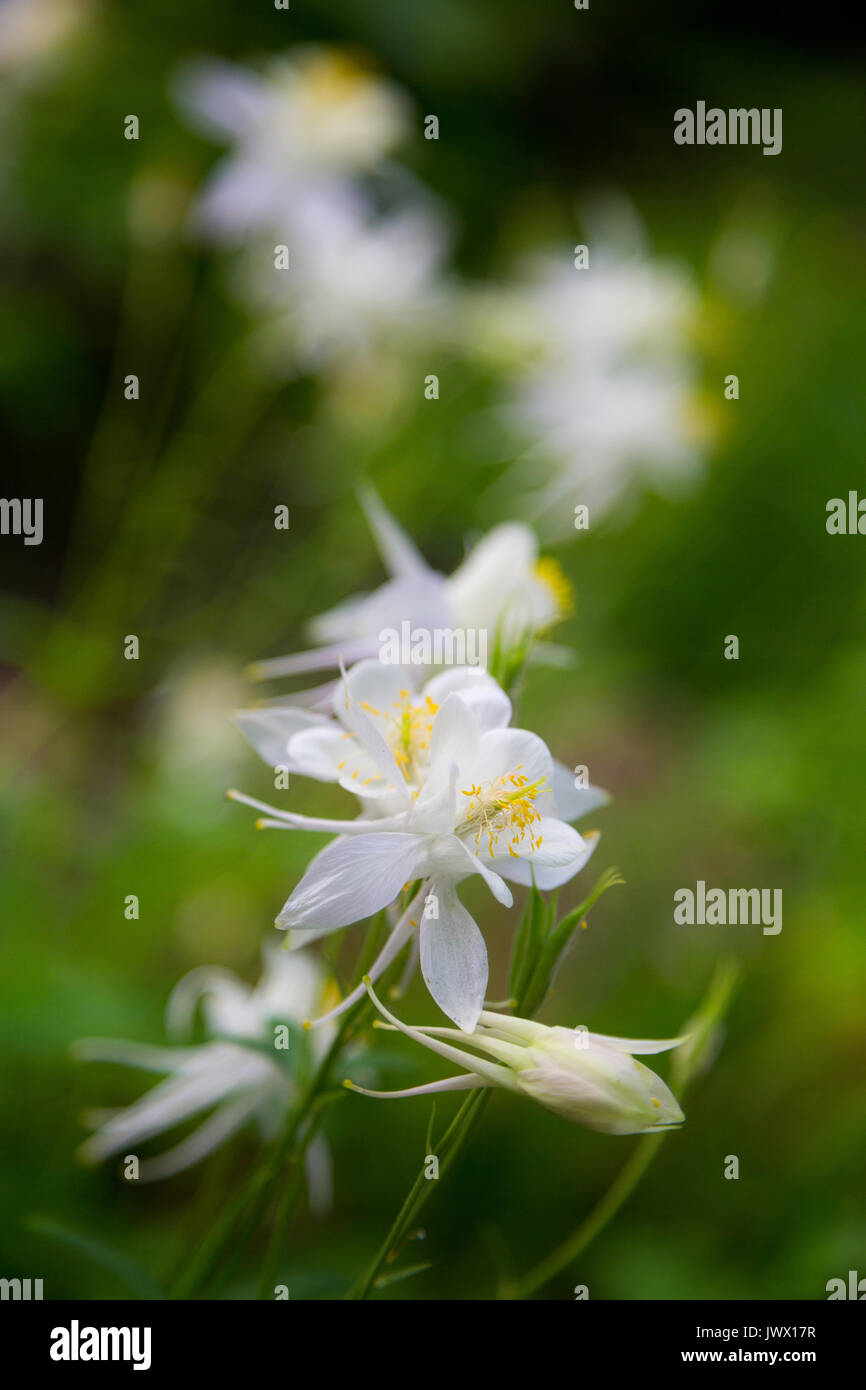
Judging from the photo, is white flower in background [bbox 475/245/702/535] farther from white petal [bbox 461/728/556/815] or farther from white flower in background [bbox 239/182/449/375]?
white petal [bbox 461/728/556/815]

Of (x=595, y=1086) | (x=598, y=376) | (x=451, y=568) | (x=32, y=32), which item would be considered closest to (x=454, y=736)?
(x=595, y=1086)

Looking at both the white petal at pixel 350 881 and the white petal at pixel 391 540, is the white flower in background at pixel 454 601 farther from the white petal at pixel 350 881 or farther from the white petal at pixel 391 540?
the white petal at pixel 350 881

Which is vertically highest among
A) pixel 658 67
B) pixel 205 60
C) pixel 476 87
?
pixel 658 67

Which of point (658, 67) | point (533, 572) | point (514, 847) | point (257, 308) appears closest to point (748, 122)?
point (658, 67)

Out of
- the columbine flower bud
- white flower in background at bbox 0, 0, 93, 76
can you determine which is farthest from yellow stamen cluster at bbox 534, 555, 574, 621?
white flower in background at bbox 0, 0, 93, 76

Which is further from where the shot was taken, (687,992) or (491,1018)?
(687,992)

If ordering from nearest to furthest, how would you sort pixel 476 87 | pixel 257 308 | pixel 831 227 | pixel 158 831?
pixel 158 831 < pixel 257 308 < pixel 476 87 < pixel 831 227

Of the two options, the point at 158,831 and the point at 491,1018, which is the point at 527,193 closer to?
the point at 158,831
